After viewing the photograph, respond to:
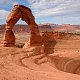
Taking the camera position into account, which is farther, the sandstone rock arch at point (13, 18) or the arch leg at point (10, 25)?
the sandstone rock arch at point (13, 18)

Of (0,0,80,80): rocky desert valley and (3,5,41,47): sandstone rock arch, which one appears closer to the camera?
(0,0,80,80): rocky desert valley

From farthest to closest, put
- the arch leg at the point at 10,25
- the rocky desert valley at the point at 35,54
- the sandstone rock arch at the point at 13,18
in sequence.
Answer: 1. the sandstone rock arch at the point at 13,18
2. the arch leg at the point at 10,25
3. the rocky desert valley at the point at 35,54

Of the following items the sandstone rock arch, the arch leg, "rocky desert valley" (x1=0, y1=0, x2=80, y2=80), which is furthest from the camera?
the sandstone rock arch

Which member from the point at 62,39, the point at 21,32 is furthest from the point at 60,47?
the point at 21,32

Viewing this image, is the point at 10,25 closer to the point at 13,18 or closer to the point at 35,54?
the point at 13,18

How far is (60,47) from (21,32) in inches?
2854

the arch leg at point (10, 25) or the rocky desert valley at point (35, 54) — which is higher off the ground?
the arch leg at point (10, 25)

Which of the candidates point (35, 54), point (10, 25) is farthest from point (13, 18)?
point (35, 54)

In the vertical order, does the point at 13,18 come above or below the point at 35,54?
above

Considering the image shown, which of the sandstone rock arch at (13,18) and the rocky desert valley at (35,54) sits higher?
the sandstone rock arch at (13,18)

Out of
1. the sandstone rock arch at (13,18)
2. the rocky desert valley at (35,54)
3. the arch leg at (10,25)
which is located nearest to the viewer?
the rocky desert valley at (35,54)

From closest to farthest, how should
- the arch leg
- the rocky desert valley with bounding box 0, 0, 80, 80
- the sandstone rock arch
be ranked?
the rocky desert valley with bounding box 0, 0, 80, 80, the arch leg, the sandstone rock arch

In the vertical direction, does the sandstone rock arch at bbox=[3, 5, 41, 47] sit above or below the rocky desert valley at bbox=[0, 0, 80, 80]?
above

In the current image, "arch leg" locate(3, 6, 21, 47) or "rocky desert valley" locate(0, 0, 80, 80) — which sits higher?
"arch leg" locate(3, 6, 21, 47)
